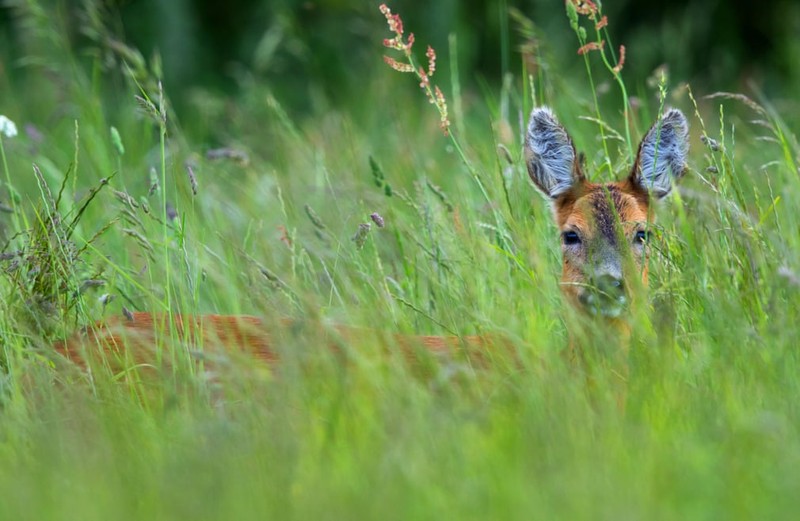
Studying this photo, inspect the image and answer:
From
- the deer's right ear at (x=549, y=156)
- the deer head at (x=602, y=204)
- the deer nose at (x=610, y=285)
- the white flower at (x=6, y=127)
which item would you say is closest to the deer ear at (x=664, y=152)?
the deer head at (x=602, y=204)

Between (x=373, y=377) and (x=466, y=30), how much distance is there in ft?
23.3

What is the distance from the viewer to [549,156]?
4.73 metres

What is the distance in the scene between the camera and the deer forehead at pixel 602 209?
4.35 metres

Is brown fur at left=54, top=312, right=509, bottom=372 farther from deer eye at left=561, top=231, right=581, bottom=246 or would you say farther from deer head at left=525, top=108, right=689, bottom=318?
deer eye at left=561, top=231, right=581, bottom=246

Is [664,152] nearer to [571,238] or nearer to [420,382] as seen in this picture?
[571,238]

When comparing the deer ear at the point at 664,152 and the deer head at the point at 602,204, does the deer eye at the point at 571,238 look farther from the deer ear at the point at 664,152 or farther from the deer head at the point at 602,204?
the deer ear at the point at 664,152

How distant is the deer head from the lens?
13.6 feet

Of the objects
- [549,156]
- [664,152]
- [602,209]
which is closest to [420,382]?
[602,209]

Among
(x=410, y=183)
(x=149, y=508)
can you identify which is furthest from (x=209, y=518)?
(x=410, y=183)

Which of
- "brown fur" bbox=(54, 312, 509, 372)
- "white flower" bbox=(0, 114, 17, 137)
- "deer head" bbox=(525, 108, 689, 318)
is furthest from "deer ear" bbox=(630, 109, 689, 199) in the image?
"white flower" bbox=(0, 114, 17, 137)

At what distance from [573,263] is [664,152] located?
21.7 inches

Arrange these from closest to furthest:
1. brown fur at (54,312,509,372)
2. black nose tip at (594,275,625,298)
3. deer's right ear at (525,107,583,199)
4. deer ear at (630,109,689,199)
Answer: brown fur at (54,312,509,372), black nose tip at (594,275,625,298), deer ear at (630,109,689,199), deer's right ear at (525,107,583,199)

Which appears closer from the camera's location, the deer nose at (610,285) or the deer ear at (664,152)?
the deer nose at (610,285)

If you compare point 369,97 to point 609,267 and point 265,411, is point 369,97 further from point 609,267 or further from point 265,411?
point 265,411
